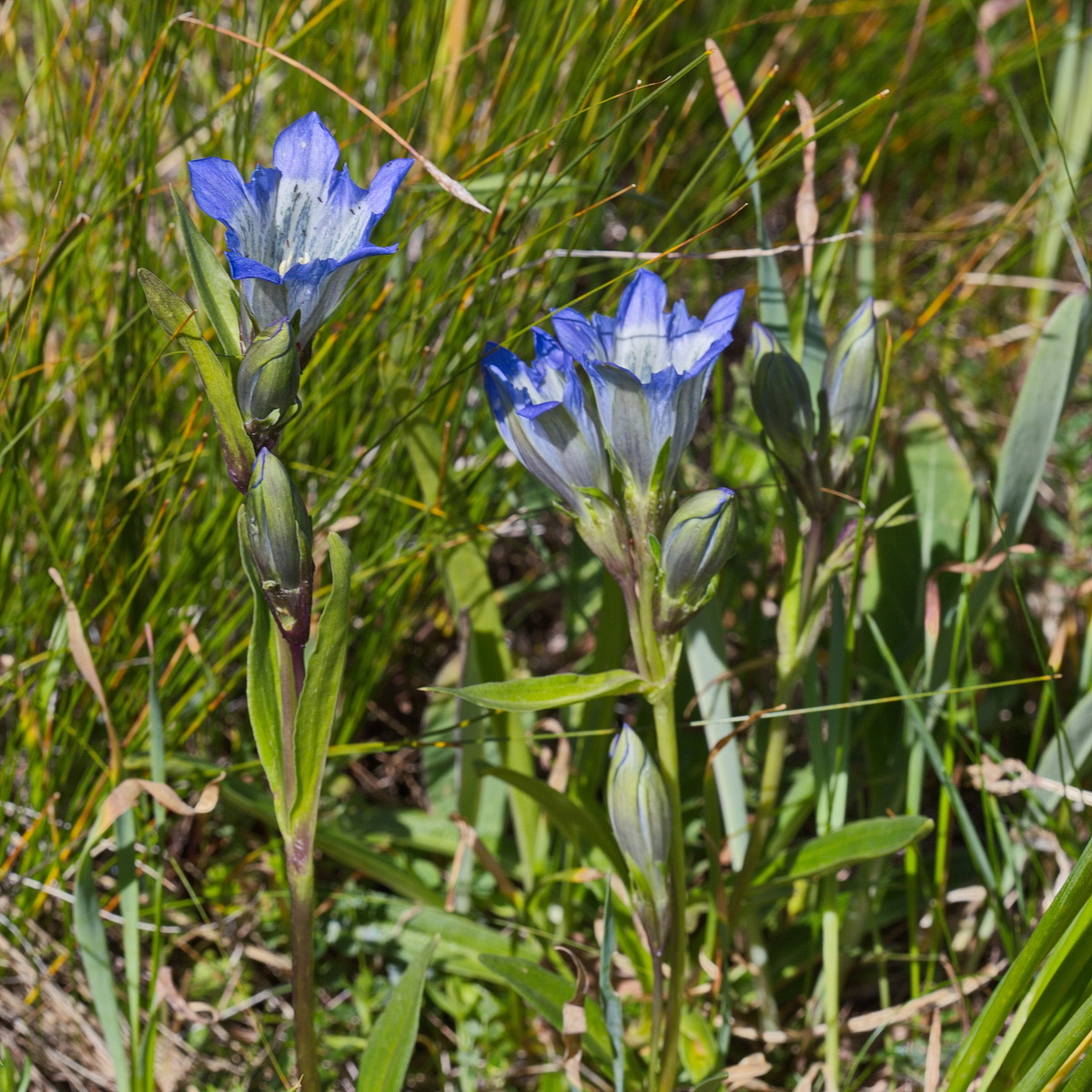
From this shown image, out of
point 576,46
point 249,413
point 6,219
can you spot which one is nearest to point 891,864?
point 249,413

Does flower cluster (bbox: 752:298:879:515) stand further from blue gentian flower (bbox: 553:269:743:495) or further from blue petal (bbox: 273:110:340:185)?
blue petal (bbox: 273:110:340:185)

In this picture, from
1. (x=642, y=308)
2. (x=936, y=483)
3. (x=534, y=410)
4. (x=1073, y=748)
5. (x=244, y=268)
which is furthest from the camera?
(x=936, y=483)

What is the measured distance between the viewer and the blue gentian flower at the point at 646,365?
37.1 inches

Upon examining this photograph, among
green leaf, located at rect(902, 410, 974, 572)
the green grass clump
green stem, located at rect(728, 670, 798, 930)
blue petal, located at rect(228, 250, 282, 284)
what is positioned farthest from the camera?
green leaf, located at rect(902, 410, 974, 572)

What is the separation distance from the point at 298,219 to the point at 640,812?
24.4 inches

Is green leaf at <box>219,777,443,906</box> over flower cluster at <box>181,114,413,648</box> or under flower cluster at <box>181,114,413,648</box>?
under

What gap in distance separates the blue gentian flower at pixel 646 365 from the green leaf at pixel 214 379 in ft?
0.93

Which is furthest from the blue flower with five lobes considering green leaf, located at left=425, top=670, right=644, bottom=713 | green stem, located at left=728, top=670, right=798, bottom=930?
green stem, located at left=728, top=670, right=798, bottom=930

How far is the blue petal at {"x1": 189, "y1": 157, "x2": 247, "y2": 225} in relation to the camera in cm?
84

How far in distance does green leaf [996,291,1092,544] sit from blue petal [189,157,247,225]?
3.16 ft

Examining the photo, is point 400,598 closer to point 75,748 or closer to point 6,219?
point 75,748

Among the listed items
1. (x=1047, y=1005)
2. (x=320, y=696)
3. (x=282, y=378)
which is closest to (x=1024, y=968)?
(x=1047, y=1005)

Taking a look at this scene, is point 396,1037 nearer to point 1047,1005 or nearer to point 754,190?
point 1047,1005

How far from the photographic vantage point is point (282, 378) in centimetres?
83
